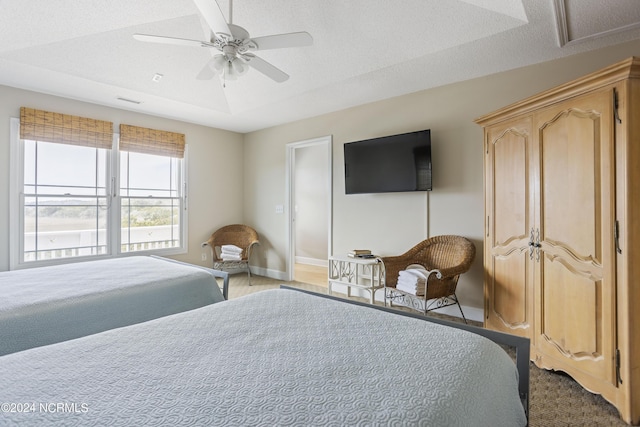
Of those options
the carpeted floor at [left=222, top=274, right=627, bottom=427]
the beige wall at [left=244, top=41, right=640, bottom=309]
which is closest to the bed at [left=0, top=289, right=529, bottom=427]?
the carpeted floor at [left=222, top=274, right=627, bottom=427]

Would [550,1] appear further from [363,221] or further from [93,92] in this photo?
[93,92]

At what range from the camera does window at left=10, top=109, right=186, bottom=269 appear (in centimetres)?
373

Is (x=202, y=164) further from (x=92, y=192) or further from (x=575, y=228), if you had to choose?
(x=575, y=228)

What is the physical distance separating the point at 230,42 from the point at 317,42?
1.07 m

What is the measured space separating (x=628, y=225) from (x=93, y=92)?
488 cm

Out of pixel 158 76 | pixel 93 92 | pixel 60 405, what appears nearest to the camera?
pixel 60 405

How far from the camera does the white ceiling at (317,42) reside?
2426 millimetres

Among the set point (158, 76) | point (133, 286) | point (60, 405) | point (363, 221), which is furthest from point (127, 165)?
point (60, 405)

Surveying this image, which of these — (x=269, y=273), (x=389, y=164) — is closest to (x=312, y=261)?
(x=269, y=273)

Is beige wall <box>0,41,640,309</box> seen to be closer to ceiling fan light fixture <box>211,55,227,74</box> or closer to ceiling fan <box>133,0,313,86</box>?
ceiling fan <box>133,0,313,86</box>

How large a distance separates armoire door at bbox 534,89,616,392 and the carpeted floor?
98 millimetres

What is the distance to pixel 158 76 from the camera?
3523 millimetres

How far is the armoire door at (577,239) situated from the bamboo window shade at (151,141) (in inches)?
176

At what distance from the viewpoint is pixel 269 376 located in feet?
3.30
